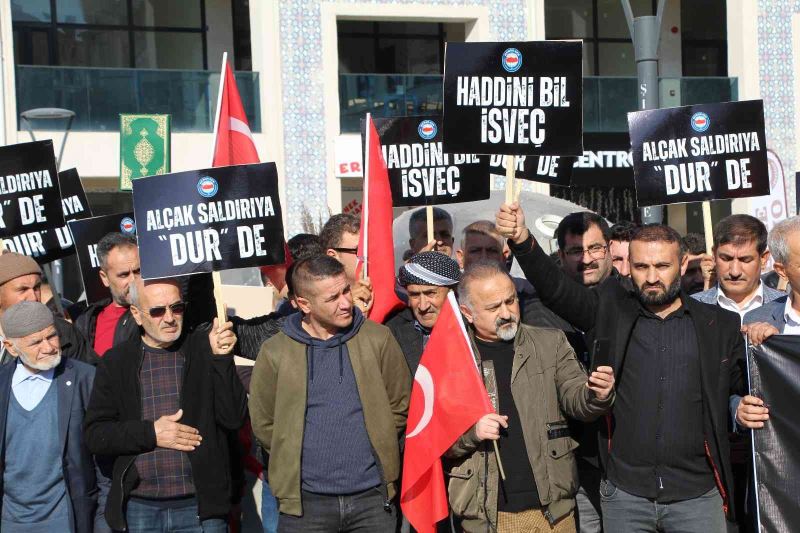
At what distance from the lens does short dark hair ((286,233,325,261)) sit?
7.43 m

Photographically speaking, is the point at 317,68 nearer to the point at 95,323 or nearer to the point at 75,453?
the point at 95,323

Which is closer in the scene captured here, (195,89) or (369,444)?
(369,444)

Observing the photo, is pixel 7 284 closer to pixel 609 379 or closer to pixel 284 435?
pixel 284 435

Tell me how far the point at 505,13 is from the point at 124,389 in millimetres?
17440

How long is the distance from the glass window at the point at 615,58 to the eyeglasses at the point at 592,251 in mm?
20454

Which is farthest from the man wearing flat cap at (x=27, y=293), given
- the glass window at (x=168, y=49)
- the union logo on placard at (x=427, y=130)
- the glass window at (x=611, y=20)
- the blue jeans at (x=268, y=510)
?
the glass window at (x=611, y=20)

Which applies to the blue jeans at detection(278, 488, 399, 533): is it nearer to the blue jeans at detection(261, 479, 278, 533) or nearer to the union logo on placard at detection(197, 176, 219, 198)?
the blue jeans at detection(261, 479, 278, 533)

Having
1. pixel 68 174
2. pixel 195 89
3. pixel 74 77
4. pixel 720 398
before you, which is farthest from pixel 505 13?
pixel 720 398

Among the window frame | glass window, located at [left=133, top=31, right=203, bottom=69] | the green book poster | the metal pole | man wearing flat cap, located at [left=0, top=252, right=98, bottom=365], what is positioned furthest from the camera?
glass window, located at [left=133, top=31, right=203, bottom=69]

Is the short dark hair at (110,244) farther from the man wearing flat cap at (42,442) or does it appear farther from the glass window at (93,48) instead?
the glass window at (93,48)

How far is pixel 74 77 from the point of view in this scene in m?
21.0

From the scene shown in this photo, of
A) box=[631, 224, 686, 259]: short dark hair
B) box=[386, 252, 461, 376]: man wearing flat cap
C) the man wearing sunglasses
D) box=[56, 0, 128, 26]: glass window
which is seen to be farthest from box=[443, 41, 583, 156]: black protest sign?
box=[56, 0, 128, 26]: glass window

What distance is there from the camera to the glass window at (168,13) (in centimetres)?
2438

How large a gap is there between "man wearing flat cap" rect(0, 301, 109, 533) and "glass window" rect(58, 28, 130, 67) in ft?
59.8
